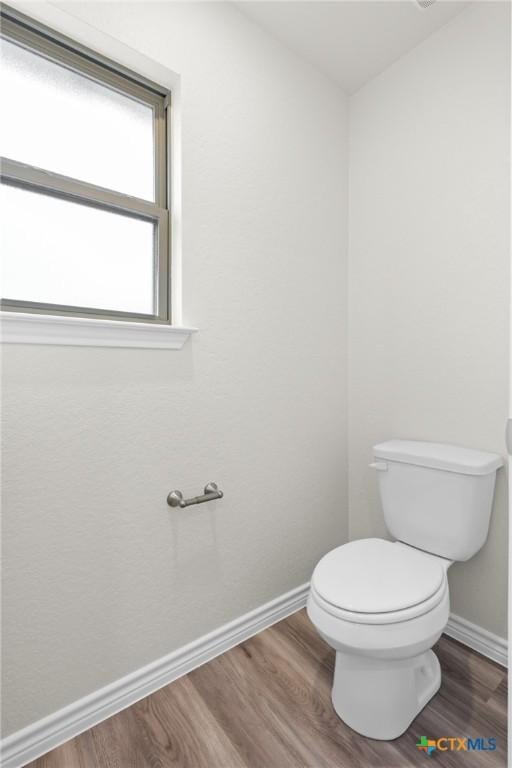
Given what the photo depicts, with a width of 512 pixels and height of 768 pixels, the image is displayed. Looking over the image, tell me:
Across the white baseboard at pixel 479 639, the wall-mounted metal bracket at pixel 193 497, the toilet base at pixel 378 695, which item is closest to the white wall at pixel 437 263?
the white baseboard at pixel 479 639

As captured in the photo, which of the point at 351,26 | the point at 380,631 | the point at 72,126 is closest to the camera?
the point at 380,631

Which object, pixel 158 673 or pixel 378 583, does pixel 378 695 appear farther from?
pixel 158 673

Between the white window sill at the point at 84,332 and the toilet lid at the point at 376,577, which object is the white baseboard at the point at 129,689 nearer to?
the toilet lid at the point at 376,577

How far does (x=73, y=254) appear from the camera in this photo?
4.01 ft

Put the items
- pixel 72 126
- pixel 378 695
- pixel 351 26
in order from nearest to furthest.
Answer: pixel 378 695 < pixel 72 126 < pixel 351 26

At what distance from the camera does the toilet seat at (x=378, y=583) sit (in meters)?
1.03

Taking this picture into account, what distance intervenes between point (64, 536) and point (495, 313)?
1.62 meters

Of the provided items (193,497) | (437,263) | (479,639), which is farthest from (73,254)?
(479,639)

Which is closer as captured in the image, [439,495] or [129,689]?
[129,689]

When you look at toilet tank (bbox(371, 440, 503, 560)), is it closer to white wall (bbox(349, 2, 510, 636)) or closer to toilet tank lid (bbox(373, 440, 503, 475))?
toilet tank lid (bbox(373, 440, 503, 475))

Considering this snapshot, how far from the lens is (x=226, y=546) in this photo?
58.3 inches

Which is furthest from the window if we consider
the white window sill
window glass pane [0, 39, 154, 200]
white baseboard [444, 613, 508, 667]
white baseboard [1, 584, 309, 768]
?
white baseboard [444, 613, 508, 667]

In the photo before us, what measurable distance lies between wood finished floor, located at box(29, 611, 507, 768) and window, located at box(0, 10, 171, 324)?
1266 mm

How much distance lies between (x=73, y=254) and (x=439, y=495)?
1484 millimetres
